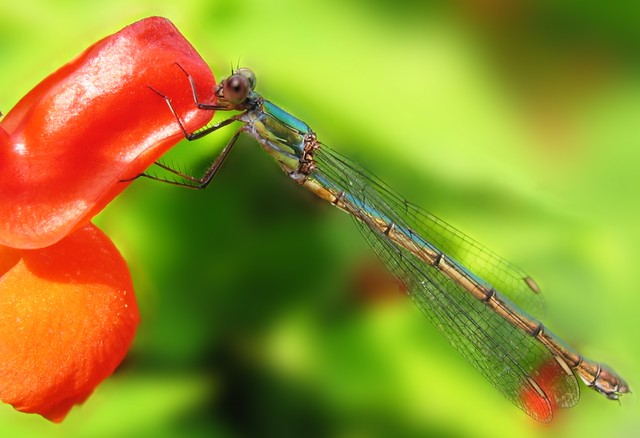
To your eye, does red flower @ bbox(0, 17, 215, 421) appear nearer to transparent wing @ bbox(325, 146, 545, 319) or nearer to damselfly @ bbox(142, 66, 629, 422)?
damselfly @ bbox(142, 66, 629, 422)

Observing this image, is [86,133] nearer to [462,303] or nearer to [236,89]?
[236,89]

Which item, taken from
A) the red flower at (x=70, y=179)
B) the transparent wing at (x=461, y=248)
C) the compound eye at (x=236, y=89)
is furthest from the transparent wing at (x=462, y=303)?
the red flower at (x=70, y=179)

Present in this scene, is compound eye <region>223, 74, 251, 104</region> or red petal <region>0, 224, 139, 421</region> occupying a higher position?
compound eye <region>223, 74, 251, 104</region>

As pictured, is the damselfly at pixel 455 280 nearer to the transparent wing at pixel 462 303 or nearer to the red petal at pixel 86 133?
the transparent wing at pixel 462 303

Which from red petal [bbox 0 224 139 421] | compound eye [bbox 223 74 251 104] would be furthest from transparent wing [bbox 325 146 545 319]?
red petal [bbox 0 224 139 421]

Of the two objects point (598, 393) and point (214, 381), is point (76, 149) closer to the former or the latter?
point (214, 381)

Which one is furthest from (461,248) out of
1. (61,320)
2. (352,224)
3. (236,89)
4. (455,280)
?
(61,320)
